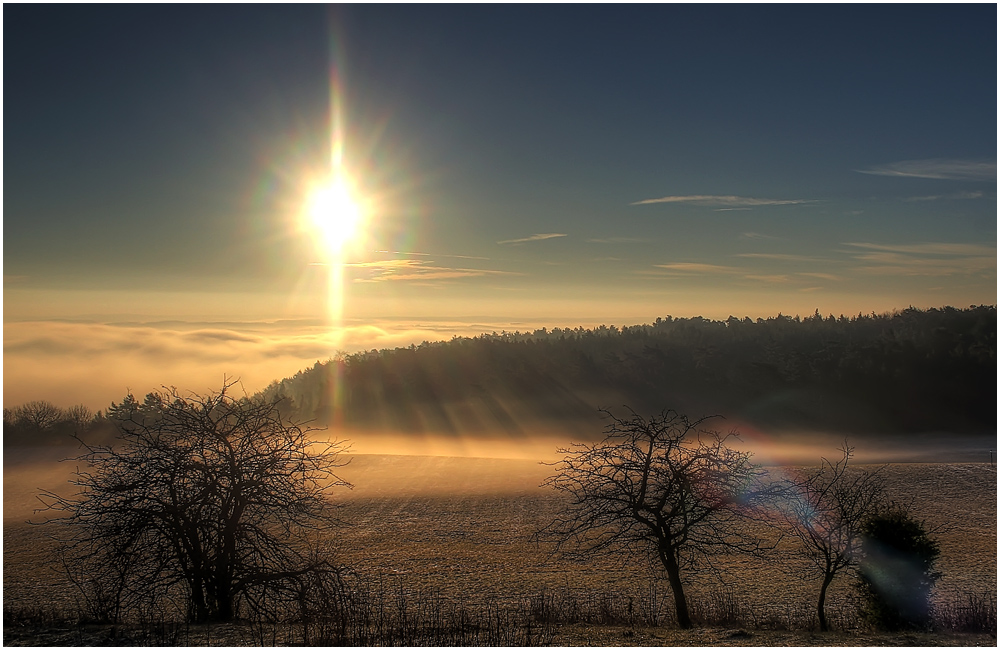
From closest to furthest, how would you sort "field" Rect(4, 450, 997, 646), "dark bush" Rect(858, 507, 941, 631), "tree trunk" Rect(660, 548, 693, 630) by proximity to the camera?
"dark bush" Rect(858, 507, 941, 631) → "field" Rect(4, 450, 997, 646) → "tree trunk" Rect(660, 548, 693, 630)

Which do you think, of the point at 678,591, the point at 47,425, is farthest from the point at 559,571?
the point at 47,425

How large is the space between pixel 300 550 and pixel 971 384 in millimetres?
67502

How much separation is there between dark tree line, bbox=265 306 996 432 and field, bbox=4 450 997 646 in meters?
41.8

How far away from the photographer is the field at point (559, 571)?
11367 mm

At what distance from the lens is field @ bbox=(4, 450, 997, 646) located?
1137 cm

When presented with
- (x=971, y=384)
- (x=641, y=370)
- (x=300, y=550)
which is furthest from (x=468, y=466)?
(x=971, y=384)

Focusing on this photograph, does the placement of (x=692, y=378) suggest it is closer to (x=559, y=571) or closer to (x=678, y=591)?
(x=559, y=571)

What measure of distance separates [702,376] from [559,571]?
64.8 m

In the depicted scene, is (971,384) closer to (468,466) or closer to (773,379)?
(773,379)

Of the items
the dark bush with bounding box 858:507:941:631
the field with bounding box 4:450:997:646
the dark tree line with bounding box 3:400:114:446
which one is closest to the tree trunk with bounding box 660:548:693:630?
the field with bounding box 4:450:997:646

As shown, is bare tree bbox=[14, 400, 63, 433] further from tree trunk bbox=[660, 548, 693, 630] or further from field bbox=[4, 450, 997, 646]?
tree trunk bbox=[660, 548, 693, 630]

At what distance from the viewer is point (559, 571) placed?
1658 centimetres

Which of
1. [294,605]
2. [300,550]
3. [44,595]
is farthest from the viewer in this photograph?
[300,550]

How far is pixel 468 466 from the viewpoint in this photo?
35.6m
